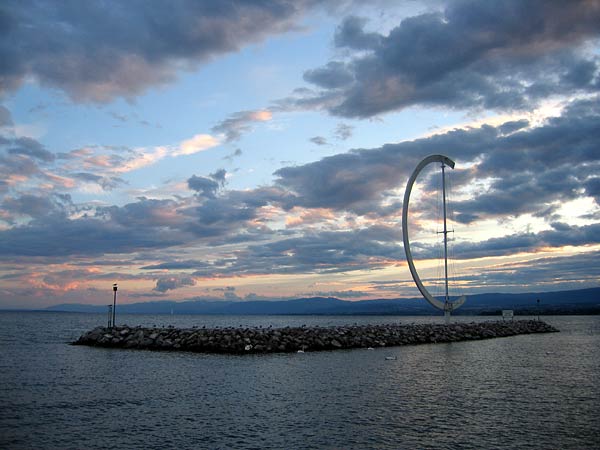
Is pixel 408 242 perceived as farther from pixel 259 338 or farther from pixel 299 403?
pixel 299 403

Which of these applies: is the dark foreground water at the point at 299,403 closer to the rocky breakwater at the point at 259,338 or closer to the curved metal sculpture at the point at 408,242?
the rocky breakwater at the point at 259,338

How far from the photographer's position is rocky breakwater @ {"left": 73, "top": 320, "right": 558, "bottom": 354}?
138 feet

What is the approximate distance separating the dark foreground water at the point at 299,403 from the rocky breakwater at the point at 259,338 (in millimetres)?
5642

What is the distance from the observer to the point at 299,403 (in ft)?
67.5

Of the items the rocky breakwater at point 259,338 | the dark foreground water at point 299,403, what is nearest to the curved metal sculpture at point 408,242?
the rocky breakwater at point 259,338

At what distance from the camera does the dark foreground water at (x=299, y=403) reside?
15.5 m

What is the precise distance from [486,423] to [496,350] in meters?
29.7

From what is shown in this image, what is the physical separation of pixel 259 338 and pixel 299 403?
23134mm

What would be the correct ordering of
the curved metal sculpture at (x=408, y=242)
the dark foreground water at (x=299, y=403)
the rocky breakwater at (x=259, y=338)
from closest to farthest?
the dark foreground water at (x=299, y=403), the rocky breakwater at (x=259, y=338), the curved metal sculpture at (x=408, y=242)

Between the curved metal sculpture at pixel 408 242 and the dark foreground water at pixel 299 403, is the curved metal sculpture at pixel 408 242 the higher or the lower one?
the higher one

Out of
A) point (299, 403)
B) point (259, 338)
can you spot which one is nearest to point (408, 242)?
point (259, 338)

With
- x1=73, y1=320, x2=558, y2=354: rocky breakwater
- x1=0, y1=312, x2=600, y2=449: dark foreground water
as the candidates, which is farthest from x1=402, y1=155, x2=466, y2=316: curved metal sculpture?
x1=0, y1=312, x2=600, y2=449: dark foreground water

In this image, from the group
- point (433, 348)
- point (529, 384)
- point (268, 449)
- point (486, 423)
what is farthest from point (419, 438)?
point (433, 348)

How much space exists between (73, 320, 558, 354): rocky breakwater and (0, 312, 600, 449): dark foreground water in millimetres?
5642
